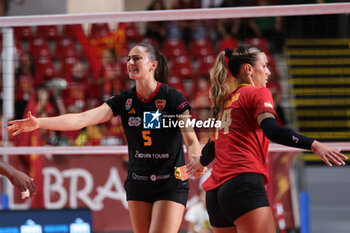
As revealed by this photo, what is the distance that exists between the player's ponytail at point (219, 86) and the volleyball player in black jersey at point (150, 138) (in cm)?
43

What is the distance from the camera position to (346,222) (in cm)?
845

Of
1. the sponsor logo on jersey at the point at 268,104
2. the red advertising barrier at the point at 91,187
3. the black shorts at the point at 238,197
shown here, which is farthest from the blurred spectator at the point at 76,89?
the sponsor logo on jersey at the point at 268,104

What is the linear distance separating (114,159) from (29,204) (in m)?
1.31

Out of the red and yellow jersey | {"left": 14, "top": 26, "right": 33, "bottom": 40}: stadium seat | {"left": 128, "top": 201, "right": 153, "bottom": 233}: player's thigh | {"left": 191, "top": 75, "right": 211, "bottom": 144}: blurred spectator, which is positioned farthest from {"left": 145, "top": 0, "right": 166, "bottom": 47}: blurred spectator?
the red and yellow jersey

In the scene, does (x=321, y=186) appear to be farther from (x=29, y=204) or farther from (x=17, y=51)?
(x=17, y=51)

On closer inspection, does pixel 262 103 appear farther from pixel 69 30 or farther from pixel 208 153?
pixel 69 30

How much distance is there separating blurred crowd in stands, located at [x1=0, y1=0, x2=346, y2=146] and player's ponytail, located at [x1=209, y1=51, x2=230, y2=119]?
1.62 meters

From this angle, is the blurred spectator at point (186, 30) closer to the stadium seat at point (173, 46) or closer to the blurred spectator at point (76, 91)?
the stadium seat at point (173, 46)

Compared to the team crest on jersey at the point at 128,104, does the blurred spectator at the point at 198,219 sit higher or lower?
lower

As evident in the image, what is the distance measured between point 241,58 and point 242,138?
58 cm

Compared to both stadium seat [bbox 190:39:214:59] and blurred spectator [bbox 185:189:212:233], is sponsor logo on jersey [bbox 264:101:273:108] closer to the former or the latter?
blurred spectator [bbox 185:189:212:233]

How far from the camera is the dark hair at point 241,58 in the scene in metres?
3.71

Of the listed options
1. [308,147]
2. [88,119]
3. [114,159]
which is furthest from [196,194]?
[308,147]

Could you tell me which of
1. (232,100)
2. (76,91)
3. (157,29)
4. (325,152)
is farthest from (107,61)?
(325,152)
